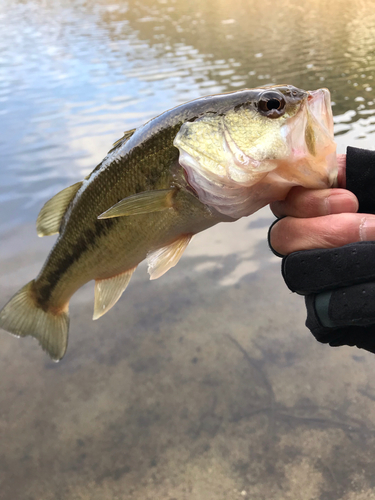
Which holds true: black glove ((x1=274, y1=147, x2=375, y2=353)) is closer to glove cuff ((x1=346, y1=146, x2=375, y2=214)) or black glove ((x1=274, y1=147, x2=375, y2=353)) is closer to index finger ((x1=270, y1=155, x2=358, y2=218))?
glove cuff ((x1=346, y1=146, x2=375, y2=214))

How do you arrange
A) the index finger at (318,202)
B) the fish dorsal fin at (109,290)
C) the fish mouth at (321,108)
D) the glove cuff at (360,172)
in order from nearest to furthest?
the fish mouth at (321,108) → the index finger at (318,202) → the glove cuff at (360,172) → the fish dorsal fin at (109,290)

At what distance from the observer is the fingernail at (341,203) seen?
1758 mm

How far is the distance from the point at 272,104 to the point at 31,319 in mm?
2129

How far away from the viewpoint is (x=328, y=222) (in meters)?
1.79

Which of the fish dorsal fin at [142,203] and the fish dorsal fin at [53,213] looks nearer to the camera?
the fish dorsal fin at [142,203]

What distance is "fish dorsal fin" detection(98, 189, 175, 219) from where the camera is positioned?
6.04 feet

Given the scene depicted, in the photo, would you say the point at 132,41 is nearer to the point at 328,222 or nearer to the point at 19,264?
the point at 19,264

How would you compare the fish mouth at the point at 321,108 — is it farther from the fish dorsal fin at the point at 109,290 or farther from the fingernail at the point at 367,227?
the fish dorsal fin at the point at 109,290

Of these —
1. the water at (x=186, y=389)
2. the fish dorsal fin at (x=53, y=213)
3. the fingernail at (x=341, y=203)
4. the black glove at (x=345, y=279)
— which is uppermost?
the fingernail at (x=341, y=203)

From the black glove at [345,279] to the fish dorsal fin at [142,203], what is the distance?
0.65 metres

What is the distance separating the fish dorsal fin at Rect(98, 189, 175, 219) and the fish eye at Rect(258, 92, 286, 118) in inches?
21.0

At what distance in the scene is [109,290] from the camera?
2395mm

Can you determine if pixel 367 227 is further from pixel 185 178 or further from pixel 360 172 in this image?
pixel 185 178

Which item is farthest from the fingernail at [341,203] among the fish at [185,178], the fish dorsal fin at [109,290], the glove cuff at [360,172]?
the fish dorsal fin at [109,290]
